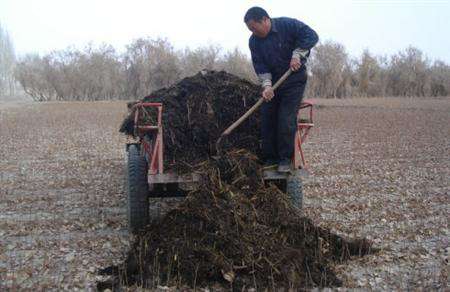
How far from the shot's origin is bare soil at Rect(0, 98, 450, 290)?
17.4 ft

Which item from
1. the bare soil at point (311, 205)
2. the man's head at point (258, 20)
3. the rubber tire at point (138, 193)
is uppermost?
the man's head at point (258, 20)

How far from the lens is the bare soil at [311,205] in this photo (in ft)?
17.4

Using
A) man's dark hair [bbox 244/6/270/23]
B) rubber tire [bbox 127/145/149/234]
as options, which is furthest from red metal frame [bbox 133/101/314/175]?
man's dark hair [bbox 244/6/270/23]

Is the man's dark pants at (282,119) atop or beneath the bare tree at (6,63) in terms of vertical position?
beneath

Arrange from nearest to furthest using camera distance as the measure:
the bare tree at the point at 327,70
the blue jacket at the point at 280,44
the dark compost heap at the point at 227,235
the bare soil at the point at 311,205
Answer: the dark compost heap at the point at 227,235
the bare soil at the point at 311,205
the blue jacket at the point at 280,44
the bare tree at the point at 327,70

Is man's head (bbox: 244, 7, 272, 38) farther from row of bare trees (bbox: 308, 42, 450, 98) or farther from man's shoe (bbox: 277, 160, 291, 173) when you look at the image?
row of bare trees (bbox: 308, 42, 450, 98)

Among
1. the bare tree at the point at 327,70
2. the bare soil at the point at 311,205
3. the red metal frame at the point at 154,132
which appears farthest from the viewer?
the bare tree at the point at 327,70

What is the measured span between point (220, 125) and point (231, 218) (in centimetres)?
148

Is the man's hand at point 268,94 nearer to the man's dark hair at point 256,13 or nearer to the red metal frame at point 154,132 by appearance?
the man's dark hair at point 256,13

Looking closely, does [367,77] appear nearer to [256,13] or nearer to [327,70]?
[327,70]

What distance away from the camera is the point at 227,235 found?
509 centimetres

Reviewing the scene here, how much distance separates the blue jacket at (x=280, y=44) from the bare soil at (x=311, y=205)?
2.15 metres

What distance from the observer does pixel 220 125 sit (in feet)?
21.0

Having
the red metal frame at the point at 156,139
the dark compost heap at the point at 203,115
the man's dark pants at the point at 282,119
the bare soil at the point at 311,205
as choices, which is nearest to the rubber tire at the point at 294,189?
the red metal frame at the point at 156,139
